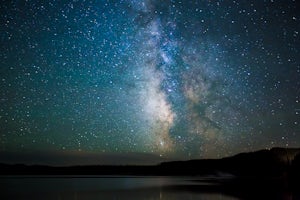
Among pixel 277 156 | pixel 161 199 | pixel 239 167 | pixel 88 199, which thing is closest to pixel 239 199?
pixel 161 199

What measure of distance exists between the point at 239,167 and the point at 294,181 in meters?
120

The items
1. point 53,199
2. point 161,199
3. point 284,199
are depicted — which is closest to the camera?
point 284,199

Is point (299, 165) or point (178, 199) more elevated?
point (299, 165)

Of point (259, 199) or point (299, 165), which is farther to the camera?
point (299, 165)

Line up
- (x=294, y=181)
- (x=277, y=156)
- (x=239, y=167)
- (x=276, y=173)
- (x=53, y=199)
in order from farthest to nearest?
(x=239, y=167) < (x=277, y=156) < (x=276, y=173) < (x=294, y=181) < (x=53, y=199)


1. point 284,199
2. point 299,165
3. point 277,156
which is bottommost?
point 284,199

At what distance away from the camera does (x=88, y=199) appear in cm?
4172

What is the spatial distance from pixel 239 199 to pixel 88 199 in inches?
669

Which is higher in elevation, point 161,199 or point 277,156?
point 277,156

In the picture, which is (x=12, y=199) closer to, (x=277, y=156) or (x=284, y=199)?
(x=284, y=199)

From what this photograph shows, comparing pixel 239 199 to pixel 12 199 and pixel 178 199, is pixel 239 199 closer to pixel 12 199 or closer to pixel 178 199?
pixel 178 199

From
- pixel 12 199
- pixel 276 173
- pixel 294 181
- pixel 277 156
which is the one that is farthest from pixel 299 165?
pixel 277 156

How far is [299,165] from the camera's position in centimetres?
7106

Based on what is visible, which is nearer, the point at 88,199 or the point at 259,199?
the point at 259,199
